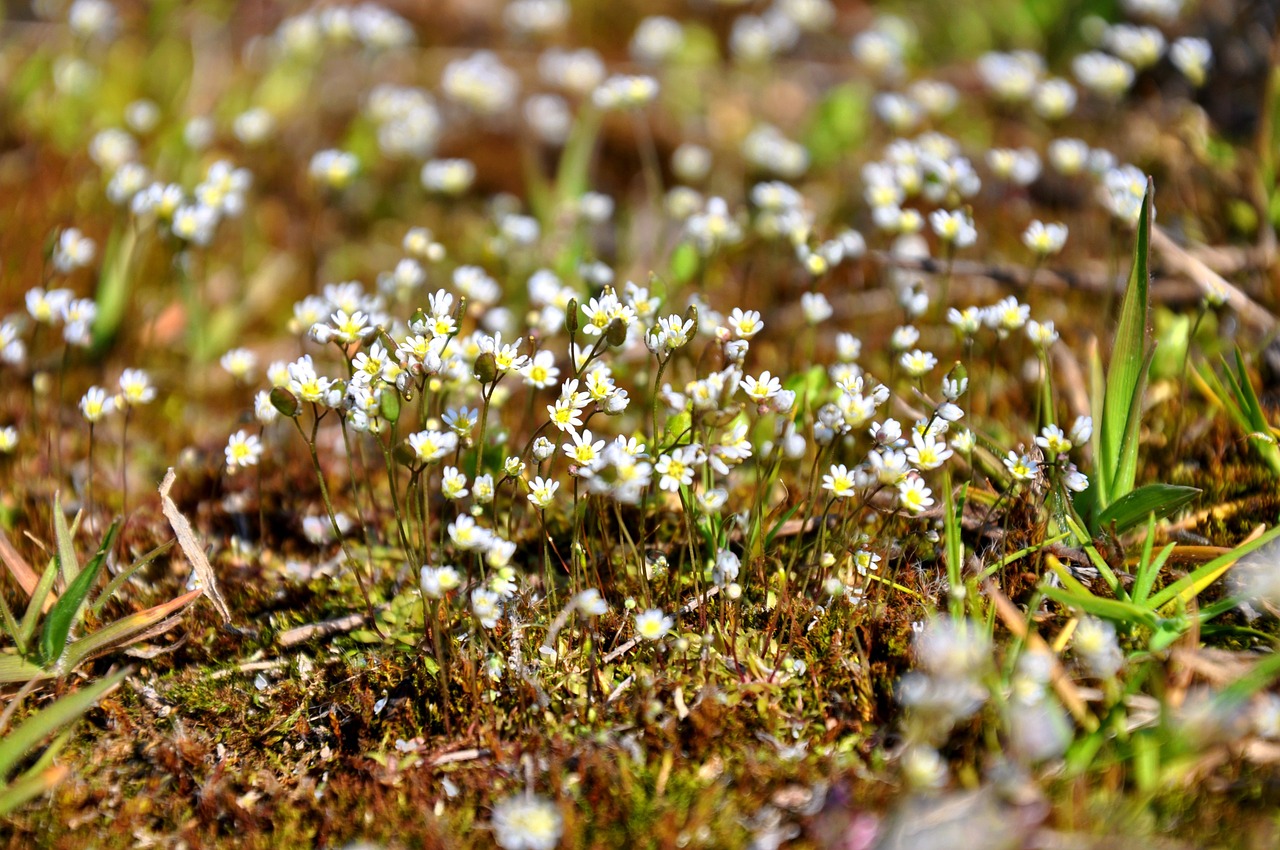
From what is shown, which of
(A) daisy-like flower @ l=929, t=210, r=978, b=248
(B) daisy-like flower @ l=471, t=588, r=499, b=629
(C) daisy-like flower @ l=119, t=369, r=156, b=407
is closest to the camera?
(B) daisy-like flower @ l=471, t=588, r=499, b=629

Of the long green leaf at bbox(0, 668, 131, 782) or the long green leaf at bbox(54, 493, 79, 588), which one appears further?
the long green leaf at bbox(54, 493, 79, 588)

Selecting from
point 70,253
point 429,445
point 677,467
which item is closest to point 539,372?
point 429,445

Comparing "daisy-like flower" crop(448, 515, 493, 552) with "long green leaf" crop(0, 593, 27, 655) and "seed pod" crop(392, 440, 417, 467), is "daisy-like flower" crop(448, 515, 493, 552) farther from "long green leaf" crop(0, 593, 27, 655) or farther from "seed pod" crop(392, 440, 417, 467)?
"long green leaf" crop(0, 593, 27, 655)

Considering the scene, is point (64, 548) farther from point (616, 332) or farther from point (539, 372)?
point (616, 332)

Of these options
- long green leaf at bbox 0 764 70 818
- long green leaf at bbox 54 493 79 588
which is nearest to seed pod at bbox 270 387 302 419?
long green leaf at bbox 54 493 79 588

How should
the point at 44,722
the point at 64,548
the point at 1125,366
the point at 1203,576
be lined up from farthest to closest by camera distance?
the point at 1125,366
the point at 64,548
the point at 1203,576
the point at 44,722

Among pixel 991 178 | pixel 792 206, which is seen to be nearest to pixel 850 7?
pixel 991 178
